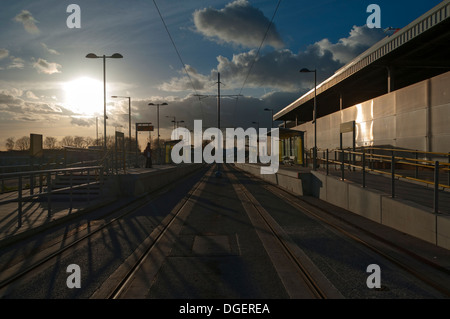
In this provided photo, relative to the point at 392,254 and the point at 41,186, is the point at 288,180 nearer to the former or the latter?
the point at 41,186

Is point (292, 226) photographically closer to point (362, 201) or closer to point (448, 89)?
point (362, 201)

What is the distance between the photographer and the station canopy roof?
795 inches

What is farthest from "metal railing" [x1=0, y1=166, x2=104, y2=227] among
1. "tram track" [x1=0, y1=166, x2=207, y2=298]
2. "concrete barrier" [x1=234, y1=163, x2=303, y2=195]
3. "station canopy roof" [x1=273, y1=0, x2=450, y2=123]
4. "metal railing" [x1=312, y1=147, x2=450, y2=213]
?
"station canopy roof" [x1=273, y1=0, x2=450, y2=123]

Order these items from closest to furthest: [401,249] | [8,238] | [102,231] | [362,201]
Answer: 1. [401,249]
2. [8,238]
3. [102,231]
4. [362,201]

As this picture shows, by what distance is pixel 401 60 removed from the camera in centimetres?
2644

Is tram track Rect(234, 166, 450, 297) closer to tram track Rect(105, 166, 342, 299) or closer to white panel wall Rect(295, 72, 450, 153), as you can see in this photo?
tram track Rect(105, 166, 342, 299)

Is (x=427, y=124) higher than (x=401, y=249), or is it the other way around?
(x=427, y=124)

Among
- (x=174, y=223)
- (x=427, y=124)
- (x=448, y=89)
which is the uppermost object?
(x=448, y=89)

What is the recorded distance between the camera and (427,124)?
20516 millimetres

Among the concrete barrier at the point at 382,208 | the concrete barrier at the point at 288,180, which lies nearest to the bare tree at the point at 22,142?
the concrete barrier at the point at 288,180

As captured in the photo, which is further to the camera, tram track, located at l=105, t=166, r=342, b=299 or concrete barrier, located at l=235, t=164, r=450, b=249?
concrete barrier, located at l=235, t=164, r=450, b=249
